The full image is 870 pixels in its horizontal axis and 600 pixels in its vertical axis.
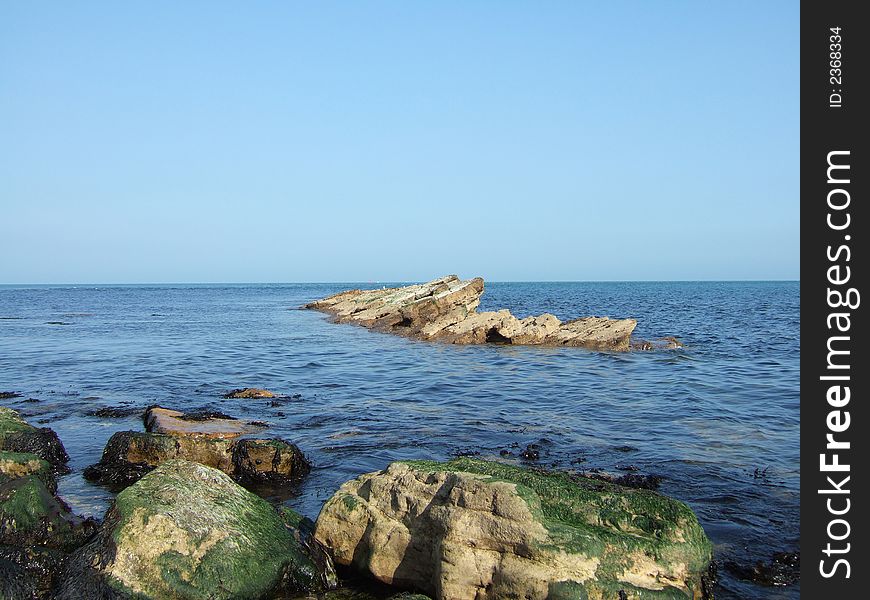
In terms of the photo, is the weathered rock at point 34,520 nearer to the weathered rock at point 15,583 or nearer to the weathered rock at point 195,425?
the weathered rock at point 15,583

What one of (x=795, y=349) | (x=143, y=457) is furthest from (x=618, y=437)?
(x=795, y=349)

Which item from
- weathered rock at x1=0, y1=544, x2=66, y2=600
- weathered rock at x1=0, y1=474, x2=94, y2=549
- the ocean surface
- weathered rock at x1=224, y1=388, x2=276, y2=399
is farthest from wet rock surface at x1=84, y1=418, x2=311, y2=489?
weathered rock at x1=224, y1=388, x2=276, y2=399

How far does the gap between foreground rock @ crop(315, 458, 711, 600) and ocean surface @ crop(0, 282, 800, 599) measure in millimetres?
1259

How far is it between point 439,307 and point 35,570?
30.9m

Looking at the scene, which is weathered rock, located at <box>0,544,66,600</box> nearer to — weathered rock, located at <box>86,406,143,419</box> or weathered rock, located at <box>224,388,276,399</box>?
weathered rock, located at <box>86,406,143,419</box>

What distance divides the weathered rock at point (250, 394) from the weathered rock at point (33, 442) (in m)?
6.51

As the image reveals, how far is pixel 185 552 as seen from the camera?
661cm

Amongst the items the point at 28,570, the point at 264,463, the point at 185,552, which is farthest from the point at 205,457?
the point at 185,552

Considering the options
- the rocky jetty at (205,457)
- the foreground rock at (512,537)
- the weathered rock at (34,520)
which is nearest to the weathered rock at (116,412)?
the rocky jetty at (205,457)

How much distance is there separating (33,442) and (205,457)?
3.08 metres

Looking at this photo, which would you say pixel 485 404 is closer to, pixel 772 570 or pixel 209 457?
pixel 209 457

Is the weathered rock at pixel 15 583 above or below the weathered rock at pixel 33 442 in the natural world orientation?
below

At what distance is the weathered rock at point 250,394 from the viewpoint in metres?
18.4

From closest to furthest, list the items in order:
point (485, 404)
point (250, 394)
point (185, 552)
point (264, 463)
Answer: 1. point (185, 552)
2. point (264, 463)
3. point (485, 404)
4. point (250, 394)
